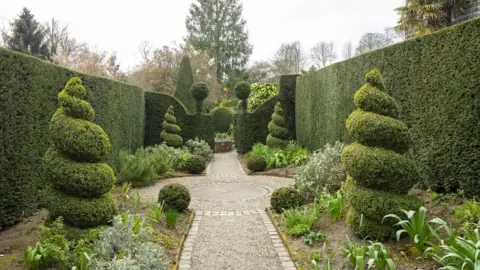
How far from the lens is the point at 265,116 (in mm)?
15633

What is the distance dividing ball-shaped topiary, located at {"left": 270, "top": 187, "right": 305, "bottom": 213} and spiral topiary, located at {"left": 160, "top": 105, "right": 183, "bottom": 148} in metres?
8.31

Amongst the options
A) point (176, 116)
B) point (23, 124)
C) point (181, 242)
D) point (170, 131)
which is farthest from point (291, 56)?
point (181, 242)

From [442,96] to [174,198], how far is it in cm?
491

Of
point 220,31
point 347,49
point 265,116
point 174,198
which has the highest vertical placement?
point 220,31

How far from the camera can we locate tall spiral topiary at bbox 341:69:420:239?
171 inches

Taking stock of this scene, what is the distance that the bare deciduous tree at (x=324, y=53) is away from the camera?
108 feet

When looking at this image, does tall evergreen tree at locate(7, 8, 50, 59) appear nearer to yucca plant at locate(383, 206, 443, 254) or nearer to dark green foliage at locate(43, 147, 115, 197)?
dark green foliage at locate(43, 147, 115, 197)

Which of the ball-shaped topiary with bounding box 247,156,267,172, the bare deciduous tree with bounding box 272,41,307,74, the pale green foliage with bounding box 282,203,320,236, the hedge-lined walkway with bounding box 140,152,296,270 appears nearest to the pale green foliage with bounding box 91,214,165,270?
the hedge-lined walkway with bounding box 140,152,296,270

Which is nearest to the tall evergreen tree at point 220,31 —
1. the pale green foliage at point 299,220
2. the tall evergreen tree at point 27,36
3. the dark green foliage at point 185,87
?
the dark green foliage at point 185,87

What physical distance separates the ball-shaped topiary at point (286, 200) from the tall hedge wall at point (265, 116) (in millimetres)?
9188

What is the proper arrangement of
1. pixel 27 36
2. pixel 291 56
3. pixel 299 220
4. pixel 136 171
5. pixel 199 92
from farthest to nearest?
pixel 291 56 < pixel 27 36 < pixel 199 92 < pixel 136 171 < pixel 299 220

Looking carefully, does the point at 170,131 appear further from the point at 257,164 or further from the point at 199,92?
Result: the point at 257,164

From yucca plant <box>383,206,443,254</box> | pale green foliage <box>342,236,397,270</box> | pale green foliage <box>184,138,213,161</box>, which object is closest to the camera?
pale green foliage <box>342,236,397,270</box>

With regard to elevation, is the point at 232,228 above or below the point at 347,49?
below
